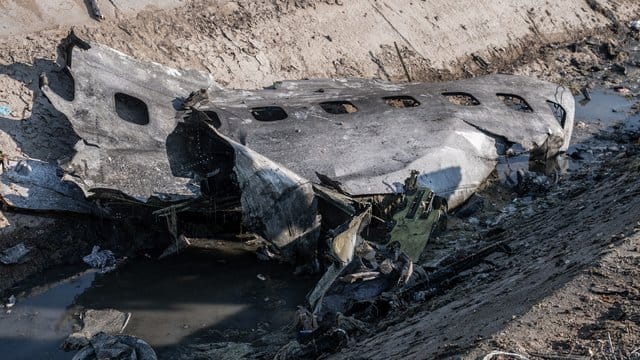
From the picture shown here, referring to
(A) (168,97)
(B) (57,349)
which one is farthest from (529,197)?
(B) (57,349)

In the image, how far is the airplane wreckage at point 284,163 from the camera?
384 inches

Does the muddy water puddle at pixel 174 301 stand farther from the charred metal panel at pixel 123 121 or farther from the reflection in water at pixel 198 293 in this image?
the charred metal panel at pixel 123 121

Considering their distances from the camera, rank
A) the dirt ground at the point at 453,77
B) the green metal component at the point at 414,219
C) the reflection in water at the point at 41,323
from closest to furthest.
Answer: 1. the dirt ground at the point at 453,77
2. the reflection in water at the point at 41,323
3. the green metal component at the point at 414,219

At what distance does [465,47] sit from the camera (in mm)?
17922

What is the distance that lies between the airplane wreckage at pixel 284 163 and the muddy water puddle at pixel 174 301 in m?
0.47

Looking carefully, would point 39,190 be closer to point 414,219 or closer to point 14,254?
point 14,254

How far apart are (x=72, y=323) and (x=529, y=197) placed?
685 centimetres

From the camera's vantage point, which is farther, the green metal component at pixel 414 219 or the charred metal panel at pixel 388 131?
the charred metal panel at pixel 388 131

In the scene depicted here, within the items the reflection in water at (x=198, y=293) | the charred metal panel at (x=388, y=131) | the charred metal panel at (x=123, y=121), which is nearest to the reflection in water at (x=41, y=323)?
the reflection in water at (x=198, y=293)

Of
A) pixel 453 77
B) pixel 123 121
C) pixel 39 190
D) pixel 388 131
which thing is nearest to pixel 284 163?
pixel 388 131

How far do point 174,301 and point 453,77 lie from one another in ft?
30.0

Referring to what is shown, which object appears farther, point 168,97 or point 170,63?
point 170,63

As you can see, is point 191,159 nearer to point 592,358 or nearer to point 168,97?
point 168,97

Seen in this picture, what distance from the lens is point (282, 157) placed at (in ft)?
34.9
